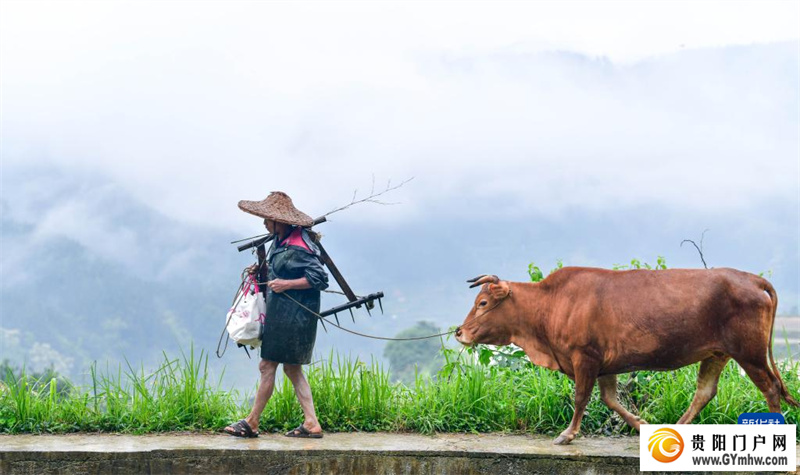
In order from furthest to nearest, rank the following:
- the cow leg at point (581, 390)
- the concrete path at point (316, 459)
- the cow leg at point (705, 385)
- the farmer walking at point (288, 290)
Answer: the farmer walking at point (288, 290) < the cow leg at point (705, 385) < the concrete path at point (316, 459) < the cow leg at point (581, 390)

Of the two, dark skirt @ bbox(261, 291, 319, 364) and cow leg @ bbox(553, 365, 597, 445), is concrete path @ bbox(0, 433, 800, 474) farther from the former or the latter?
dark skirt @ bbox(261, 291, 319, 364)

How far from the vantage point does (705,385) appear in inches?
303

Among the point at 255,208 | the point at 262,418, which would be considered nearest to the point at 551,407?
the point at 262,418

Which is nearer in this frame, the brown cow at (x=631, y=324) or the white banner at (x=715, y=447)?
the brown cow at (x=631, y=324)

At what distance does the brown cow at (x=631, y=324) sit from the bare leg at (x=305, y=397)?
1.30m

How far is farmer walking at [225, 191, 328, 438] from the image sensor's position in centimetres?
775

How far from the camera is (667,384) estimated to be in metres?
8.51

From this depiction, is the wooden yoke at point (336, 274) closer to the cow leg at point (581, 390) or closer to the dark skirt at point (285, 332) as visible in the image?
the dark skirt at point (285, 332)

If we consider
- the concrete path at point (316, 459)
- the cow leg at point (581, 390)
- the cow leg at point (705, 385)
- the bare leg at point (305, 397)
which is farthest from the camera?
the bare leg at point (305, 397)

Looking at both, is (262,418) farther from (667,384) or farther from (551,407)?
(667,384)

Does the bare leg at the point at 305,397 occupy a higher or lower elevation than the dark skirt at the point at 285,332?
lower

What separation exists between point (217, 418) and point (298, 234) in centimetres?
172

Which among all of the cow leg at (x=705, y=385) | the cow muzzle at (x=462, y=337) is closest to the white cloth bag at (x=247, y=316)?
the cow muzzle at (x=462, y=337)

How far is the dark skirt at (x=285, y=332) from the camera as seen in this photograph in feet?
25.4
